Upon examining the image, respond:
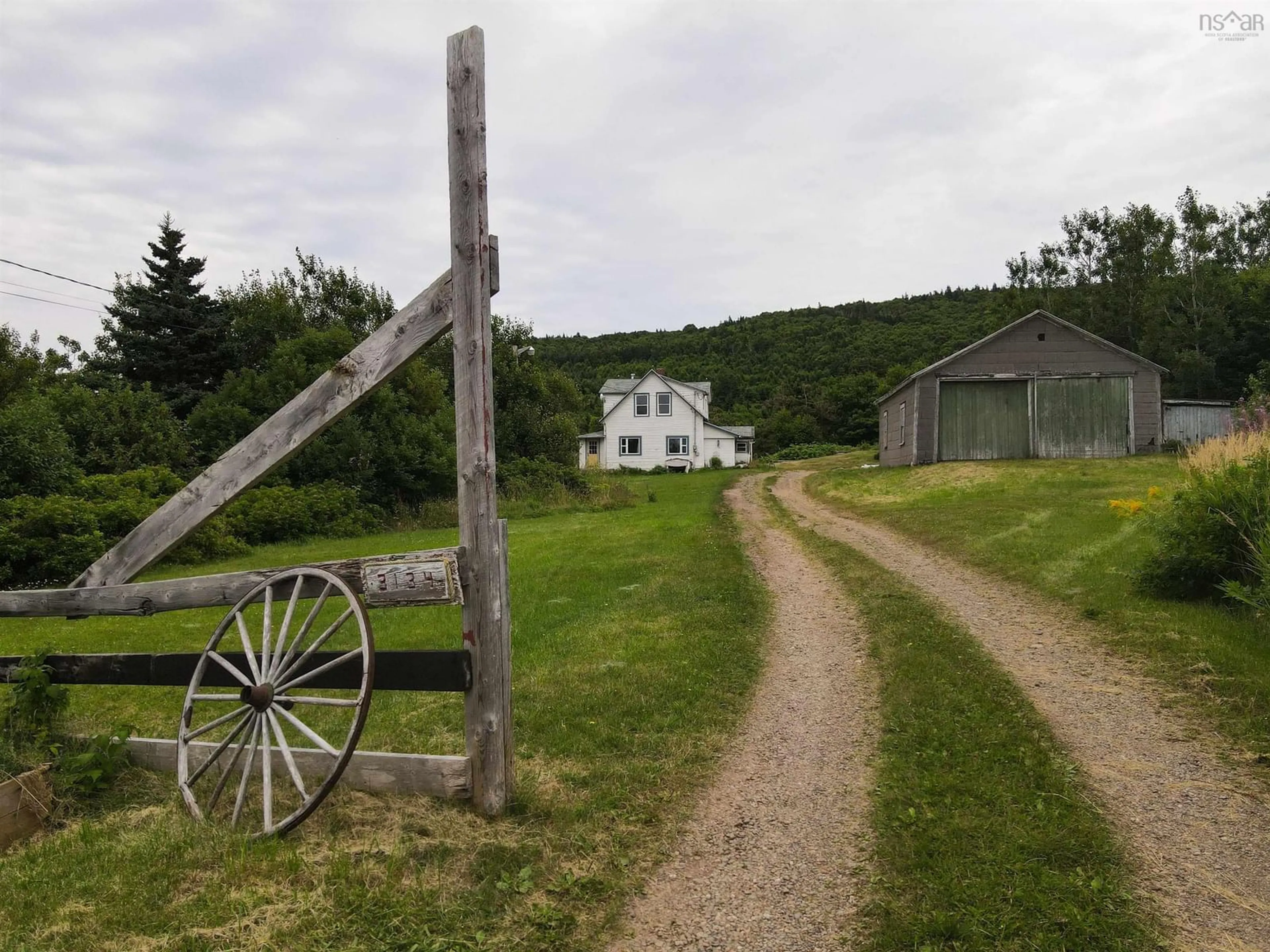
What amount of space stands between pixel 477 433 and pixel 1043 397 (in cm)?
2718

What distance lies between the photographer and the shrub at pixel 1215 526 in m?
7.64

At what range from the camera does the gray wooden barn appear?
26234mm

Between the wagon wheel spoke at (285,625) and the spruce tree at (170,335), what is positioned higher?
the spruce tree at (170,335)

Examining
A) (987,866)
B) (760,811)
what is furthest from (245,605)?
(987,866)

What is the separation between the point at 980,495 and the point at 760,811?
17.0 meters

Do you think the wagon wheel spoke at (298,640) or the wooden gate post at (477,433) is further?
the wooden gate post at (477,433)

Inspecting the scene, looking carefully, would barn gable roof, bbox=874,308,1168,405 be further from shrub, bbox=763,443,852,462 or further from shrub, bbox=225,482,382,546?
shrub, bbox=763,443,852,462

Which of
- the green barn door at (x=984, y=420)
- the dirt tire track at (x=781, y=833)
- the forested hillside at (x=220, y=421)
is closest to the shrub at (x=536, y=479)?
the forested hillside at (x=220, y=421)

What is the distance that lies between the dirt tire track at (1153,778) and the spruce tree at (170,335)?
33.2m

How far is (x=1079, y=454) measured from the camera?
26359 mm

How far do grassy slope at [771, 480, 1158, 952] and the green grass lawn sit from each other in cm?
148

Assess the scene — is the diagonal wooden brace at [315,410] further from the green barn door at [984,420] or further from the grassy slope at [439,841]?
the green barn door at [984,420]

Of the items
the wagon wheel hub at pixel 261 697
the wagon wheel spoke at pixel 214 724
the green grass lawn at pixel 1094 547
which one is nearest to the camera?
the wagon wheel hub at pixel 261 697

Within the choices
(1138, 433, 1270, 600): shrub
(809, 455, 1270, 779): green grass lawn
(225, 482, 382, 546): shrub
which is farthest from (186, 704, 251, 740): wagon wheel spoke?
(225, 482, 382, 546): shrub
